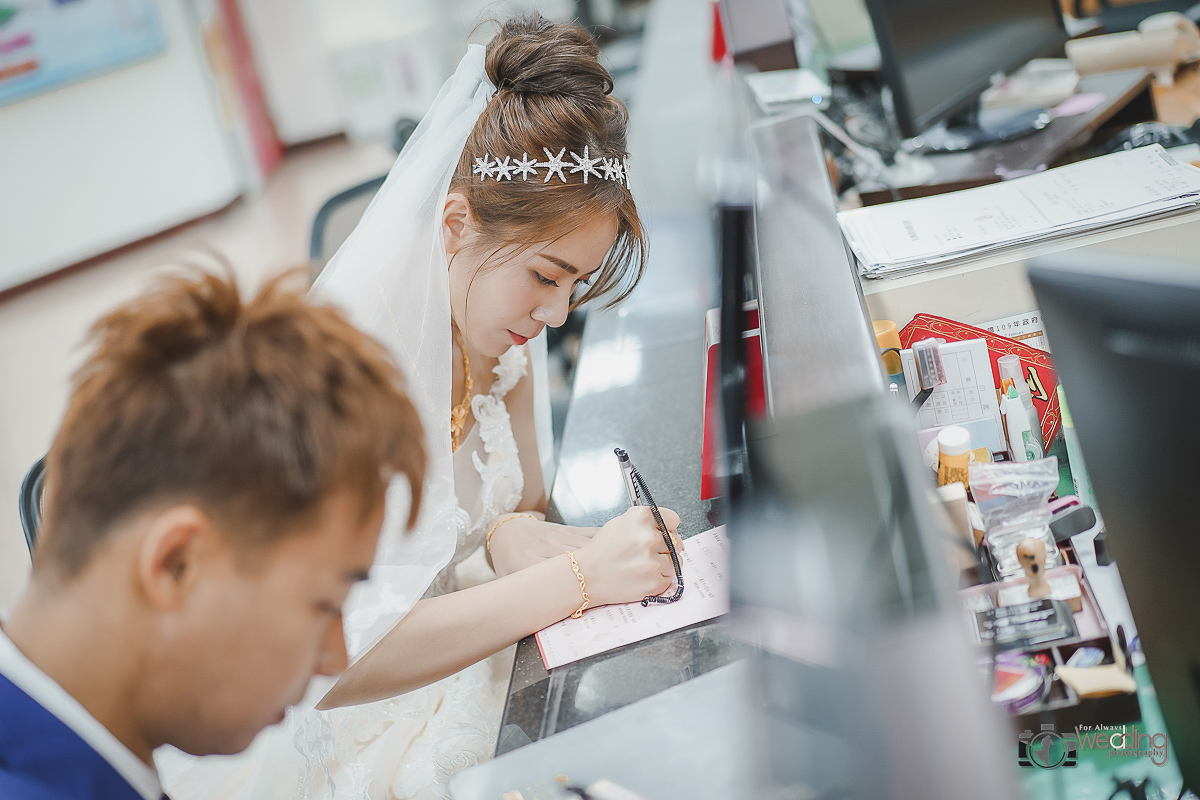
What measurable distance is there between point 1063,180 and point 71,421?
146 cm

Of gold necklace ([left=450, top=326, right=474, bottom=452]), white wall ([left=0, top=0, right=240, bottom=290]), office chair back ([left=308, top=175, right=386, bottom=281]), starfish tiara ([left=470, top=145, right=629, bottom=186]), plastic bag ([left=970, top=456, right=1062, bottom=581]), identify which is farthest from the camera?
white wall ([left=0, top=0, right=240, bottom=290])

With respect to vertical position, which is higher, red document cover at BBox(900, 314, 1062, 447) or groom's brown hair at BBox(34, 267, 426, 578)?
groom's brown hair at BBox(34, 267, 426, 578)

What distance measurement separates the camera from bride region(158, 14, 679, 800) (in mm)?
1086

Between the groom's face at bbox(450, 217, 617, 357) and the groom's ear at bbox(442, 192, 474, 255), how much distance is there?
0.02m

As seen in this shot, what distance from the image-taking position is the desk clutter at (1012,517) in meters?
0.77

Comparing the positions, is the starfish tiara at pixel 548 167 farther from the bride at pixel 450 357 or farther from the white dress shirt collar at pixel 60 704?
the white dress shirt collar at pixel 60 704

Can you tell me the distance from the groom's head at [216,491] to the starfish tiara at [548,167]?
2.14 feet

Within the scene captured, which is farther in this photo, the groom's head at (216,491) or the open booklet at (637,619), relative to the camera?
the open booklet at (637,619)

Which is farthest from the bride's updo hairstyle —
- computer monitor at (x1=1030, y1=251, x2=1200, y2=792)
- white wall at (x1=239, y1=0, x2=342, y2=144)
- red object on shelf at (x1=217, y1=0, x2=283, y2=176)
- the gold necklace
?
white wall at (x1=239, y1=0, x2=342, y2=144)

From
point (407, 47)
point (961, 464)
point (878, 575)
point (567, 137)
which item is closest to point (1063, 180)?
point (961, 464)

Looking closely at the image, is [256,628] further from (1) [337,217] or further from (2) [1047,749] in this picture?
(1) [337,217]

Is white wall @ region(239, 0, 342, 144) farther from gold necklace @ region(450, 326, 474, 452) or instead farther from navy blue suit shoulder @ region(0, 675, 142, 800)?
navy blue suit shoulder @ region(0, 675, 142, 800)

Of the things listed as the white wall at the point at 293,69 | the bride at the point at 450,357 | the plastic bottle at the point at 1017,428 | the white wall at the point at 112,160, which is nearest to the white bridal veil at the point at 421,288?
the bride at the point at 450,357

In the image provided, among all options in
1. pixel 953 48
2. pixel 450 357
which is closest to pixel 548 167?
pixel 450 357
